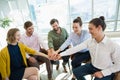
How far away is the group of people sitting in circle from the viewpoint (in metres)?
2.04

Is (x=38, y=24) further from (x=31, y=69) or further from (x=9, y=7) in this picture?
(x=31, y=69)

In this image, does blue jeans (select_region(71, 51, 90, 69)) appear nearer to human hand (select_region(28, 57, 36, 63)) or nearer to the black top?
human hand (select_region(28, 57, 36, 63))

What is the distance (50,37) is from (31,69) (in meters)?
0.94

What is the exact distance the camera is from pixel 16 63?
256 centimetres

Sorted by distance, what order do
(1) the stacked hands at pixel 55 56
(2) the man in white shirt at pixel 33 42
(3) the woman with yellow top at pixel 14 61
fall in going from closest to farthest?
(3) the woman with yellow top at pixel 14 61, (1) the stacked hands at pixel 55 56, (2) the man in white shirt at pixel 33 42

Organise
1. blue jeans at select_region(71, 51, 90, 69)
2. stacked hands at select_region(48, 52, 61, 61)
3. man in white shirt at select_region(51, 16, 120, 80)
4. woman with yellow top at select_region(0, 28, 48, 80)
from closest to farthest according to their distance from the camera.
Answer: man in white shirt at select_region(51, 16, 120, 80)
woman with yellow top at select_region(0, 28, 48, 80)
stacked hands at select_region(48, 52, 61, 61)
blue jeans at select_region(71, 51, 90, 69)

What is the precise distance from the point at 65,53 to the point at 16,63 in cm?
76

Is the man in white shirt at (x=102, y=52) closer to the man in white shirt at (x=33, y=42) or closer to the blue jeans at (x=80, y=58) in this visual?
the blue jeans at (x=80, y=58)

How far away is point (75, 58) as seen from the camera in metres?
2.94

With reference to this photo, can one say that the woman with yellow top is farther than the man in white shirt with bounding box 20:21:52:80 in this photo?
No

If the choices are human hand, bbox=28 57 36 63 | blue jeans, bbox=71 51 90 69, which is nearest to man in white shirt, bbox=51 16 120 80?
blue jeans, bbox=71 51 90 69

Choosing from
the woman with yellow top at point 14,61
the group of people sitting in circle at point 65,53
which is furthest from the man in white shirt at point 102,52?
the woman with yellow top at point 14,61

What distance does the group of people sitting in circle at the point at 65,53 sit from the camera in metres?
2.04

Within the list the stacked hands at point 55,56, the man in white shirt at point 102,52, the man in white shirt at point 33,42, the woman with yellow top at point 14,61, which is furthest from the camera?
the man in white shirt at point 33,42
